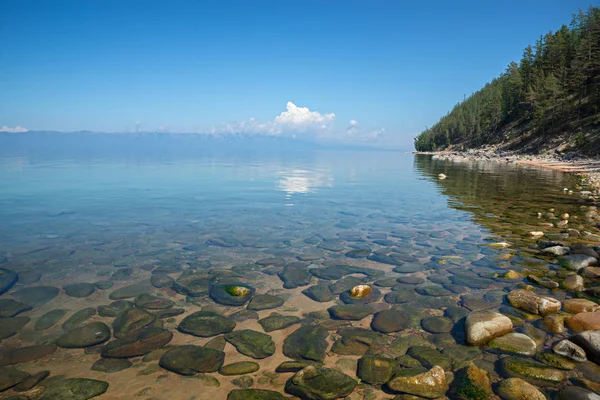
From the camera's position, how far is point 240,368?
5.58 metres

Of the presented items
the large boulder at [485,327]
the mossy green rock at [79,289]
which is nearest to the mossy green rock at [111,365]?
the mossy green rock at [79,289]

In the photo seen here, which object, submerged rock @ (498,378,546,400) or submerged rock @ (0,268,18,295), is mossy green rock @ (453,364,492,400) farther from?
submerged rock @ (0,268,18,295)

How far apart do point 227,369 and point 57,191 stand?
2815cm

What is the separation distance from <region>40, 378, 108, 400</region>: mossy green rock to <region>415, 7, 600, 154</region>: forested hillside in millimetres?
73430

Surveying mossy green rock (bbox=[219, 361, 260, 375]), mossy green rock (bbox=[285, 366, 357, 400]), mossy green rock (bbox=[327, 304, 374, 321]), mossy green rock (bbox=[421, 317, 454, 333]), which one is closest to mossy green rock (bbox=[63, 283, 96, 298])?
mossy green rock (bbox=[219, 361, 260, 375])

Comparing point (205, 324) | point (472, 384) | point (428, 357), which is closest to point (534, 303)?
point (428, 357)

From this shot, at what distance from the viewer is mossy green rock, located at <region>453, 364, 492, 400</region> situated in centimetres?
477

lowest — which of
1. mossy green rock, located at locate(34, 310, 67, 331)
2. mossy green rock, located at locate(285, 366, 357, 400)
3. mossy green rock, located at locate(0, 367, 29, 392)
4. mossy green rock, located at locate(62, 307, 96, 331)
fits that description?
mossy green rock, located at locate(34, 310, 67, 331)

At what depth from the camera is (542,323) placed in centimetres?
678

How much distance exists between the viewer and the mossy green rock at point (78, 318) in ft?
22.8

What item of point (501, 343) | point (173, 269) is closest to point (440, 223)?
point (501, 343)

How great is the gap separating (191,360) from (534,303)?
7.05 metres

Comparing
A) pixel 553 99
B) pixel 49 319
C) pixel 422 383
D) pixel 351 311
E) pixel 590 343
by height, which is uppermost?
pixel 553 99

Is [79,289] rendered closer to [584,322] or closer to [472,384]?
[472,384]
